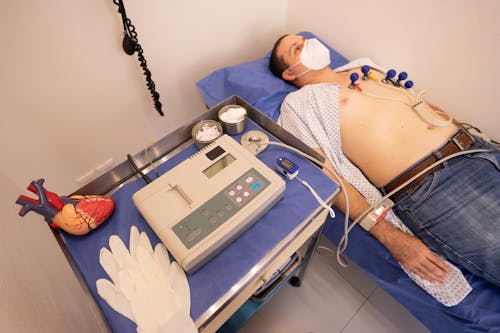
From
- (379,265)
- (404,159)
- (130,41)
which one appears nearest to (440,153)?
(404,159)

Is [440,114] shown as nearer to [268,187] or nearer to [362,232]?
[362,232]

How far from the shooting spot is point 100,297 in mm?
553

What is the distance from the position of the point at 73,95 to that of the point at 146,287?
0.92 metres

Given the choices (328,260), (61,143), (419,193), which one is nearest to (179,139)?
(61,143)

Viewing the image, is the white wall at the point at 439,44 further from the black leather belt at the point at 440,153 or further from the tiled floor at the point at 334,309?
the tiled floor at the point at 334,309

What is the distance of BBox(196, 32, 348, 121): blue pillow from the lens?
1.16 metres

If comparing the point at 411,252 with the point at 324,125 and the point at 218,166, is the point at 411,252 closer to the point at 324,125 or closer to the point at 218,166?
the point at 324,125

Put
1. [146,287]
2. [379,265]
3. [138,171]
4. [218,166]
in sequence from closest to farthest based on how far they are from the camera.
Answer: [146,287], [218,166], [138,171], [379,265]

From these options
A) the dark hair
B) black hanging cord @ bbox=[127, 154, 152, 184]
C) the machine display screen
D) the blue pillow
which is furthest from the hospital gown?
black hanging cord @ bbox=[127, 154, 152, 184]

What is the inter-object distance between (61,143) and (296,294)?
1358 millimetres

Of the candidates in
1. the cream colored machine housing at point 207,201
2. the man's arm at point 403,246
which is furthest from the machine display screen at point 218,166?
the man's arm at point 403,246

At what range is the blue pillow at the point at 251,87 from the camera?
116cm

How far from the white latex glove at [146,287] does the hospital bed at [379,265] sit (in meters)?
0.67

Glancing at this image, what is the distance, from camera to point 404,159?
0.93m
